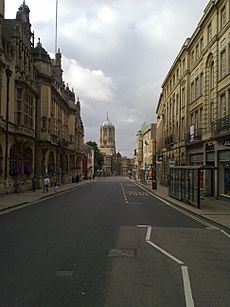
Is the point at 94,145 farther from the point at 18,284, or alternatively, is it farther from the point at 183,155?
the point at 18,284

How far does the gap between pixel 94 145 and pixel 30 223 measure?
144 metres

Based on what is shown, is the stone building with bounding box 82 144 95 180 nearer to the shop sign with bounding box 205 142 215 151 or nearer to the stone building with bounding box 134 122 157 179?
the stone building with bounding box 134 122 157 179

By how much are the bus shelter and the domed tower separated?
157118 millimetres

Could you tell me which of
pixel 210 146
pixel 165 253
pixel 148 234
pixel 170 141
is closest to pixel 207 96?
pixel 210 146

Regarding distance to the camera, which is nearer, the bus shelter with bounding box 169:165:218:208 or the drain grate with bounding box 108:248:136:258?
the drain grate with bounding box 108:248:136:258

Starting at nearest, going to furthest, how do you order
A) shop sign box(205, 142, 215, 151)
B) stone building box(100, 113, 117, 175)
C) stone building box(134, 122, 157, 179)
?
shop sign box(205, 142, 215, 151) → stone building box(134, 122, 157, 179) → stone building box(100, 113, 117, 175)

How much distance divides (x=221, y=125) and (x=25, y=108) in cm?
2120

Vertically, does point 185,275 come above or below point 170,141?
below

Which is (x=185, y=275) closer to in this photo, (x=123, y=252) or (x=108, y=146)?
(x=123, y=252)

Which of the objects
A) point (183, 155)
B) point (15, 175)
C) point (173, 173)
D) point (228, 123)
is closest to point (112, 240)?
point (228, 123)

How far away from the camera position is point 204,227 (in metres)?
15.3

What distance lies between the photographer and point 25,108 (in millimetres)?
41125

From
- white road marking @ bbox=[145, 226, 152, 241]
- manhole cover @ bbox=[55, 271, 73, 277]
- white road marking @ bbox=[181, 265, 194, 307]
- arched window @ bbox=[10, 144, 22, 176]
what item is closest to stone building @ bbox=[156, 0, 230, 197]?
white road marking @ bbox=[145, 226, 152, 241]

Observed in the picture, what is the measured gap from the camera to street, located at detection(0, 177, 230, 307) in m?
6.20
